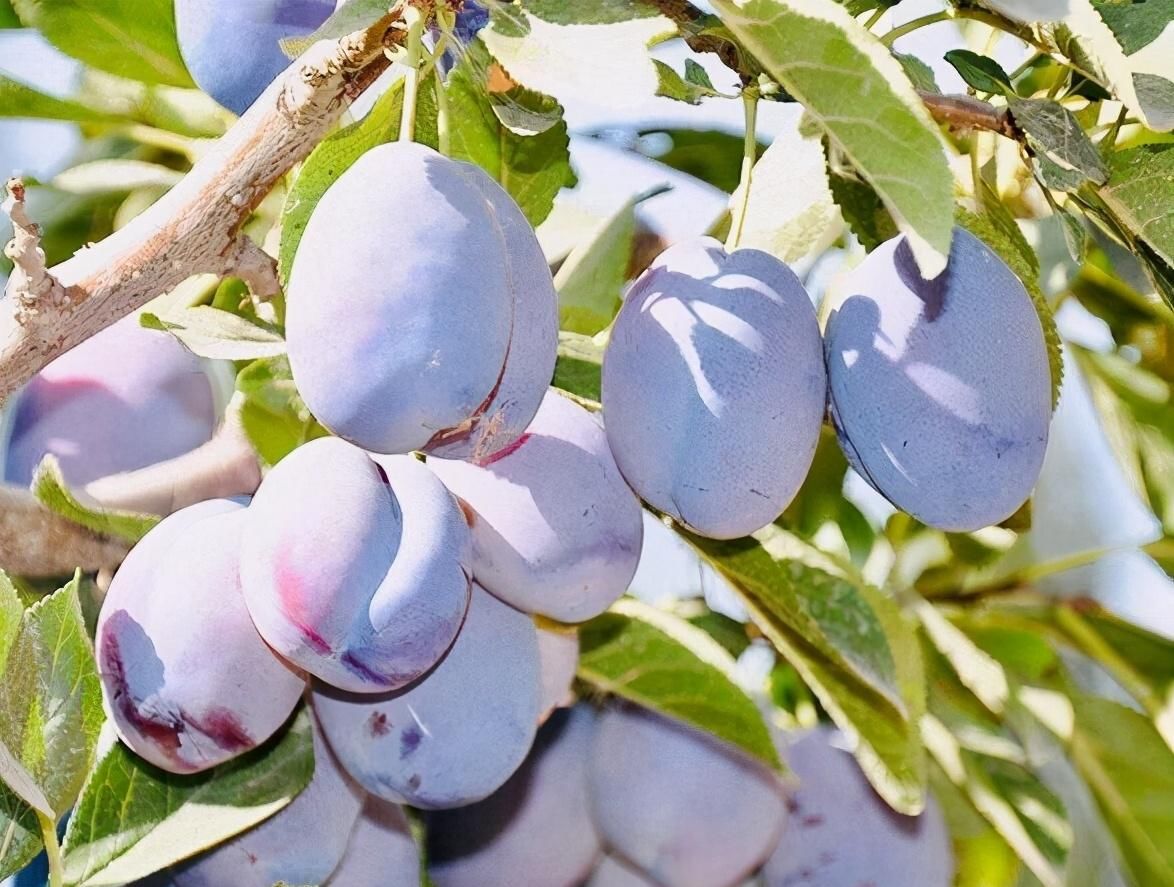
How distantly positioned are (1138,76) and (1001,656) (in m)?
0.56

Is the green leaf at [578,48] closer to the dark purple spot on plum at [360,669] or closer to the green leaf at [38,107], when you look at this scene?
the dark purple spot on plum at [360,669]

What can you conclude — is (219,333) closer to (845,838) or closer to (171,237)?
(171,237)

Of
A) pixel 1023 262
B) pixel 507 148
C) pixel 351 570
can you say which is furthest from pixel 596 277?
pixel 351 570

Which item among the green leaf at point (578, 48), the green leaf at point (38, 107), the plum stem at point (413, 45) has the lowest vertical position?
the green leaf at point (38, 107)

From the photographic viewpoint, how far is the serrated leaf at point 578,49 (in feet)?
1.56

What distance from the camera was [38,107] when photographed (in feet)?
3.08

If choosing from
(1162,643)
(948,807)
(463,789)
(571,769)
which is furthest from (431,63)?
(1162,643)

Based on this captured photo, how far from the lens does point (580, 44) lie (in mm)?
499

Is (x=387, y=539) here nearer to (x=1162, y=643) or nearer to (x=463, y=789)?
(x=463, y=789)

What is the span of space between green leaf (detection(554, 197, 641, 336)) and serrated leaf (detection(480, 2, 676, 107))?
0.38m

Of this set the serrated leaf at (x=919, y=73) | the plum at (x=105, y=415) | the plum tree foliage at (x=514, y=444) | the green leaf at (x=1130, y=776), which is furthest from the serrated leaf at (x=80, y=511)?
the green leaf at (x=1130, y=776)

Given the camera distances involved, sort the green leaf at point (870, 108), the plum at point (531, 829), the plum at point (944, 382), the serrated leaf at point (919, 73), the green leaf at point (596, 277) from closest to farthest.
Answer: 1. the green leaf at point (870, 108)
2. the plum at point (944, 382)
3. the serrated leaf at point (919, 73)
4. the plum at point (531, 829)
5. the green leaf at point (596, 277)

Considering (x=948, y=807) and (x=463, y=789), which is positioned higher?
(x=463, y=789)

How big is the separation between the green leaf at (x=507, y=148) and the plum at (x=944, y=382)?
0.19 meters
